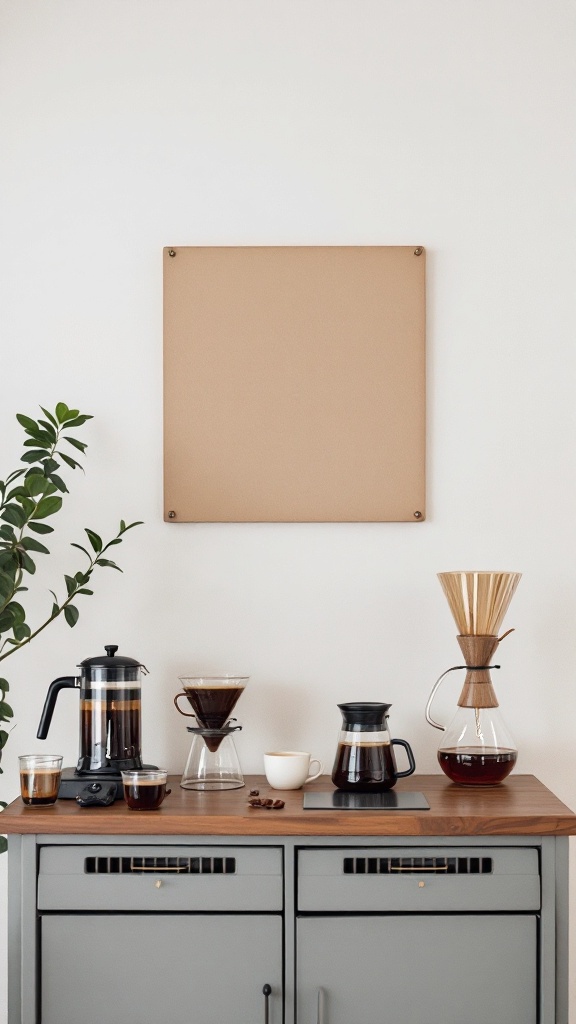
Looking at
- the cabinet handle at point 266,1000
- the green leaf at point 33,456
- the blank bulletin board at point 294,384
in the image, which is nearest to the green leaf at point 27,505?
the green leaf at point 33,456

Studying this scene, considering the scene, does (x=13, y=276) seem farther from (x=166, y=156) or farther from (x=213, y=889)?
(x=213, y=889)

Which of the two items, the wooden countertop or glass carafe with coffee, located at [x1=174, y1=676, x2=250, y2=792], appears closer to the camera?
the wooden countertop

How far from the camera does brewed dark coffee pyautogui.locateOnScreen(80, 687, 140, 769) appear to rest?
2039mm

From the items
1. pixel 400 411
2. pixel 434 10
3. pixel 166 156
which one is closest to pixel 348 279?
pixel 400 411

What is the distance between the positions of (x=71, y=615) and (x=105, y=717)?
247 millimetres

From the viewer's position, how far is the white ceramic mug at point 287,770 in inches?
80.3

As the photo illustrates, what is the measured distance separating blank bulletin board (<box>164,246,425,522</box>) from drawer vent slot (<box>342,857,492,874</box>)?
79 centimetres

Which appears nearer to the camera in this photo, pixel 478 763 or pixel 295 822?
pixel 295 822

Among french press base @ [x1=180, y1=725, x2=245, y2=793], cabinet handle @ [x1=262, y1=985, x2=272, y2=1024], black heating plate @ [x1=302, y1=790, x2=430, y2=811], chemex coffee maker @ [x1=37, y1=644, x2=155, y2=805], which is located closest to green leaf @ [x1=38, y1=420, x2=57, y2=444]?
Result: chemex coffee maker @ [x1=37, y1=644, x2=155, y2=805]

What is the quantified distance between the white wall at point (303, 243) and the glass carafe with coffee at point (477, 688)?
0.62 feet

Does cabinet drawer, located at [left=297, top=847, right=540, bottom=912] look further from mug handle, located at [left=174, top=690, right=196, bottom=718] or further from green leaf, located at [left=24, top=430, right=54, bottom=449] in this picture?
green leaf, located at [left=24, top=430, right=54, bottom=449]

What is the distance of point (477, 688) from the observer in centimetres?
210

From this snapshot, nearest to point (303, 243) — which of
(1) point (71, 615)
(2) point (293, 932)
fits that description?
(1) point (71, 615)

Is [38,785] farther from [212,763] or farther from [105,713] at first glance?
[212,763]
